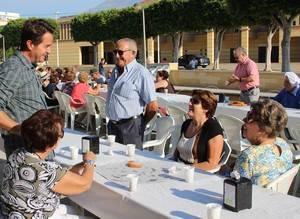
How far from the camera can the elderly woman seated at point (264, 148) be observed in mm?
3186

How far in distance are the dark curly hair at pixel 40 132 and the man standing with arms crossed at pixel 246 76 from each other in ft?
18.5

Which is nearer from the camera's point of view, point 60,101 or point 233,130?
point 233,130

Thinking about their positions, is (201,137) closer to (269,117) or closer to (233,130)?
(269,117)

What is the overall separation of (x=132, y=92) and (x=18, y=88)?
1.62 metres

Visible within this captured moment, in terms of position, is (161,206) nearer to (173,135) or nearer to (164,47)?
(173,135)

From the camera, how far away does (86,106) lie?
9188 millimetres

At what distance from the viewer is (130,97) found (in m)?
4.57

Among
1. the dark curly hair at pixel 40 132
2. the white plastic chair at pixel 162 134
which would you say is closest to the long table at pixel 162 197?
the dark curly hair at pixel 40 132

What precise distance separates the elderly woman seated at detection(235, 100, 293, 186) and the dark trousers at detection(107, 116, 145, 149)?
4.66ft

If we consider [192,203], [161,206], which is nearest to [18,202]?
[161,206]

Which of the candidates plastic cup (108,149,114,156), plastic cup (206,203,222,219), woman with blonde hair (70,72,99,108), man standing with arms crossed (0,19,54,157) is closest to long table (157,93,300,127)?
woman with blonde hair (70,72,99,108)

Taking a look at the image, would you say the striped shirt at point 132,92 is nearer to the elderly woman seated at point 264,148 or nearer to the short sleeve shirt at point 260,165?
the elderly woman seated at point 264,148

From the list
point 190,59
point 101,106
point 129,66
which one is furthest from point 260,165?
point 190,59

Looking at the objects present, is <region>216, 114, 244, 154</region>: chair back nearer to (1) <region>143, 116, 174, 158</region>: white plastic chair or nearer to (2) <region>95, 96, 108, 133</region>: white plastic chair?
(1) <region>143, 116, 174, 158</region>: white plastic chair
